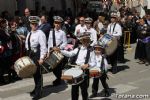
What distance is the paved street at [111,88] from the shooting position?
10375 millimetres

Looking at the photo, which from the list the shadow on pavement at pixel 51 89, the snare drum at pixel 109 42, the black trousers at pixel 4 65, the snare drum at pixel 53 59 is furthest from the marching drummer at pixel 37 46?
the snare drum at pixel 109 42

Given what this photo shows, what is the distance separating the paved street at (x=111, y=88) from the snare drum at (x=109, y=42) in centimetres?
85

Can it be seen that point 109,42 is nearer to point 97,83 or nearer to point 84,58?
point 97,83

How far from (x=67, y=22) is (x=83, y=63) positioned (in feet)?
28.0

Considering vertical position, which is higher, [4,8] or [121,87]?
[4,8]

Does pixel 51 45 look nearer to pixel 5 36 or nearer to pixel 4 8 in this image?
pixel 5 36

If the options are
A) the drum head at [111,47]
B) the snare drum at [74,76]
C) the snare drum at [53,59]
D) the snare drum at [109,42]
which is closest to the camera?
the snare drum at [74,76]

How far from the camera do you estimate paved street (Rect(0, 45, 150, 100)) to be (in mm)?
10375

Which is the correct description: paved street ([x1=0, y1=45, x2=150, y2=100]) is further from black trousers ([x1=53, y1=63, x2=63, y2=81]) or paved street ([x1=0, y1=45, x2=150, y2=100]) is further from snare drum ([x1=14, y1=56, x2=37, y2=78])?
snare drum ([x1=14, y1=56, x2=37, y2=78])

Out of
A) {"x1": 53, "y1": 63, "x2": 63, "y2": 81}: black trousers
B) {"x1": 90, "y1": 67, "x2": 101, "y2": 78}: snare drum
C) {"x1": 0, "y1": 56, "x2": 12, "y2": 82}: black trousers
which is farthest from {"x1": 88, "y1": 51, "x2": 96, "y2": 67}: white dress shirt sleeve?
{"x1": 0, "y1": 56, "x2": 12, "y2": 82}: black trousers

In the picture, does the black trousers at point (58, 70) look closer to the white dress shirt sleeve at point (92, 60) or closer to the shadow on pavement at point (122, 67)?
the white dress shirt sleeve at point (92, 60)

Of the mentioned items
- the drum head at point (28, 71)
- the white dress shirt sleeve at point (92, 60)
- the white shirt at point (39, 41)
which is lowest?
the drum head at point (28, 71)

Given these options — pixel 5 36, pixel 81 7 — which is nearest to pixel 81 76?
pixel 5 36

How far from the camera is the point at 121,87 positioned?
11.3m
